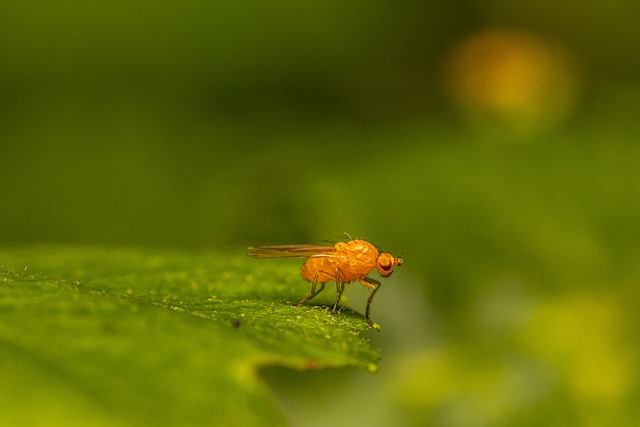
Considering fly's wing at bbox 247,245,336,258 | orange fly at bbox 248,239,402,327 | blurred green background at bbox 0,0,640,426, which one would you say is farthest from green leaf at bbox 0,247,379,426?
blurred green background at bbox 0,0,640,426

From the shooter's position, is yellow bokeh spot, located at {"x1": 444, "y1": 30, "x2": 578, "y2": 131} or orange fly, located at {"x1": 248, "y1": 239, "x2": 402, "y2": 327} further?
yellow bokeh spot, located at {"x1": 444, "y1": 30, "x2": 578, "y2": 131}

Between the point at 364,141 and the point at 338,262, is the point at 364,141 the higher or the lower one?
the higher one

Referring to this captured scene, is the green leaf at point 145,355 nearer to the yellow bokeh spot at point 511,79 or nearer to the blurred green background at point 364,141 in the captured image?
the blurred green background at point 364,141

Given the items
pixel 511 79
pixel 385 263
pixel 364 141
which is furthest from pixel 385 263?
pixel 511 79

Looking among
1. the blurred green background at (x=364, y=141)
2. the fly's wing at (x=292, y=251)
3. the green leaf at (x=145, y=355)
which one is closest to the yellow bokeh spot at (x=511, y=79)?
the blurred green background at (x=364, y=141)

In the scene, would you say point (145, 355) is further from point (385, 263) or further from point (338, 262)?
point (385, 263)

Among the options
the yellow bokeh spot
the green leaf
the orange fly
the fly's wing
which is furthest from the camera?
the yellow bokeh spot

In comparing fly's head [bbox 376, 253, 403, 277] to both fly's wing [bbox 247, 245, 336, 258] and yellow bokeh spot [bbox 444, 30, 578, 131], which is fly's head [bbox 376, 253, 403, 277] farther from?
yellow bokeh spot [bbox 444, 30, 578, 131]
